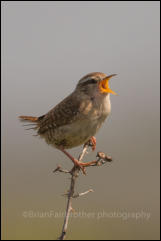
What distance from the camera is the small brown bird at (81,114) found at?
4988 mm

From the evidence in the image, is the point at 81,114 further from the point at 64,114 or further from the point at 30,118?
the point at 30,118

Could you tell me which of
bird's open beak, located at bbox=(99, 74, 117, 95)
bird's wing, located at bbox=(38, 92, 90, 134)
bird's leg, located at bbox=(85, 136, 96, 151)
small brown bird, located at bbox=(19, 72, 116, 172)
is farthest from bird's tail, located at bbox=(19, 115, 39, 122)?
bird's open beak, located at bbox=(99, 74, 117, 95)

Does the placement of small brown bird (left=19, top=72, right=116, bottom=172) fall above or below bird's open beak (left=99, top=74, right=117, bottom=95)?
below

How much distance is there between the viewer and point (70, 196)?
4098 millimetres

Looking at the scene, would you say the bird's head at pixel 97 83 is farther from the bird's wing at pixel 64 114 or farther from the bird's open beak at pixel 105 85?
the bird's wing at pixel 64 114

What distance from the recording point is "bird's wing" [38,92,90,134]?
510 cm

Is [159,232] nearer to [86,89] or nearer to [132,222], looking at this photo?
[132,222]

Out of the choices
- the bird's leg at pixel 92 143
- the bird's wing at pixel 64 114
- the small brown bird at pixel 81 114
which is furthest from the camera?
the bird's leg at pixel 92 143

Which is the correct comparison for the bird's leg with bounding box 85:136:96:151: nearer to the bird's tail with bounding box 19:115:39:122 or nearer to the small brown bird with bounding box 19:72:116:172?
the small brown bird with bounding box 19:72:116:172

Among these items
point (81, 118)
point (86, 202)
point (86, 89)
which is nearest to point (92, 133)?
point (81, 118)

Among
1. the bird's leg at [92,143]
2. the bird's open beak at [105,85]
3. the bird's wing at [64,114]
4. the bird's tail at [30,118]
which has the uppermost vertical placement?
the bird's open beak at [105,85]

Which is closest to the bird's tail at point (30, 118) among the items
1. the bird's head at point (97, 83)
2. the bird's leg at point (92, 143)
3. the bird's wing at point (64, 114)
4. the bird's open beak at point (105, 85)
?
the bird's wing at point (64, 114)

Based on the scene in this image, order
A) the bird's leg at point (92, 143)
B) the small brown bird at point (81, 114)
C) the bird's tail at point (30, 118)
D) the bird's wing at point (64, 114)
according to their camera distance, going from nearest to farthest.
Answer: the small brown bird at point (81, 114), the bird's wing at point (64, 114), the bird's leg at point (92, 143), the bird's tail at point (30, 118)

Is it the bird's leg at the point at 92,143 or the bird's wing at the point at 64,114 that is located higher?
the bird's wing at the point at 64,114
